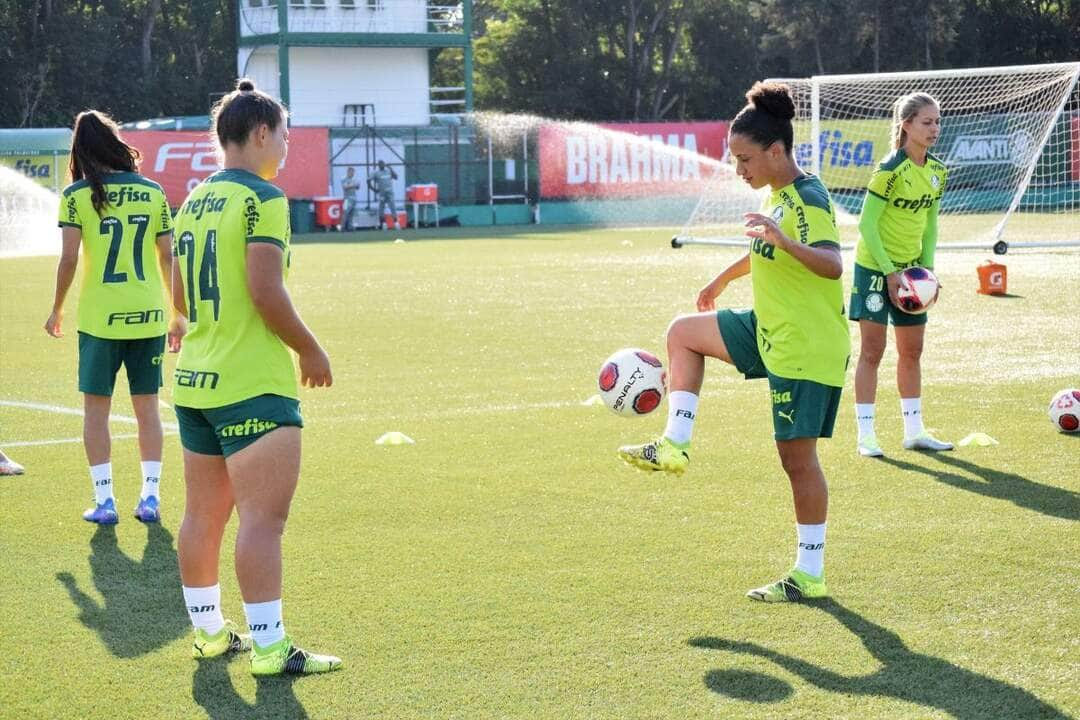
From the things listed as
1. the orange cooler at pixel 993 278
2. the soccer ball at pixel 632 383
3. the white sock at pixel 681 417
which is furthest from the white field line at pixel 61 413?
the orange cooler at pixel 993 278

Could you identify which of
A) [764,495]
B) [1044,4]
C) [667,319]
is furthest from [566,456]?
[1044,4]

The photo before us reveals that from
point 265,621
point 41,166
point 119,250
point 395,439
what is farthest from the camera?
point 41,166

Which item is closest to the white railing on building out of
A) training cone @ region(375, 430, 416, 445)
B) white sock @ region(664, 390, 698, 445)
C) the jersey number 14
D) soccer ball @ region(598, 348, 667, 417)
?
training cone @ region(375, 430, 416, 445)

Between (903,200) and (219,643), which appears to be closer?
(219,643)

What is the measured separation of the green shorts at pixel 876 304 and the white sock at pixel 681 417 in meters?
2.98

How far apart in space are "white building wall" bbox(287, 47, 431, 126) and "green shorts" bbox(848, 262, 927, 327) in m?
39.9

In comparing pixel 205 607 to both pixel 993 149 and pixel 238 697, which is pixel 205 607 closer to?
pixel 238 697

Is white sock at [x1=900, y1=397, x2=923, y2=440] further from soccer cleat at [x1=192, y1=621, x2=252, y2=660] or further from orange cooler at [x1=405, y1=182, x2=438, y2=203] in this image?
orange cooler at [x1=405, y1=182, x2=438, y2=203]

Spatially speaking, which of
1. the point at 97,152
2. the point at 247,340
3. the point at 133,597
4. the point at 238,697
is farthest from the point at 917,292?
the point at 238,697

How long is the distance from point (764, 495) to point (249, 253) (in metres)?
3.90

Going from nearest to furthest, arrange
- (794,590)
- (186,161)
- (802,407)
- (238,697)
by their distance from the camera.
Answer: (238,697) < (802,407) < (794,590) < (186,161)

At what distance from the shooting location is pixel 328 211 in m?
38.8

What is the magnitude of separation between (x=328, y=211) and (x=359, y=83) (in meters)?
10.9

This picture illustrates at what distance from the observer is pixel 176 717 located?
4.62 meters
